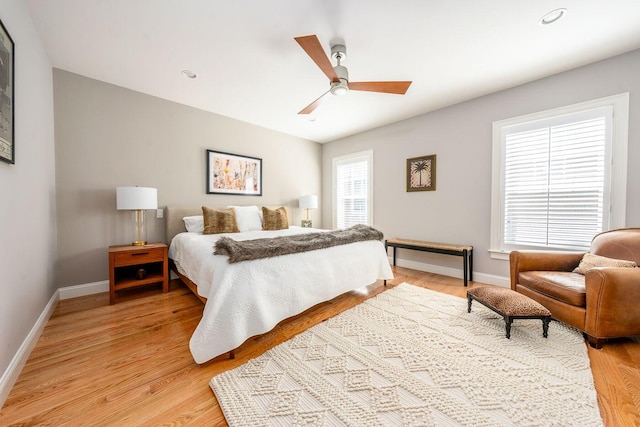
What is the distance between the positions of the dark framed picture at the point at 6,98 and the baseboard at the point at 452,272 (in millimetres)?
4488

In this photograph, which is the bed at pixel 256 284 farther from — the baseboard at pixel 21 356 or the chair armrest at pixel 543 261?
the chair armrest at pixel 543 261

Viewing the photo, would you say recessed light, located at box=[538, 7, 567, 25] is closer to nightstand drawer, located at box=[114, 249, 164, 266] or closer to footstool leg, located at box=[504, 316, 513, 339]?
footstool leg, located at box=[504, 316, 513, 339]

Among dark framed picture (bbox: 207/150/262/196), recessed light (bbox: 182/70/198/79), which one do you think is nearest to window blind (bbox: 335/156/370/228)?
dark framed picture (bbox: 207/150/262/196)

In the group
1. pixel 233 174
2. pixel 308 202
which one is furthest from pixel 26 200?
pixel 308 202

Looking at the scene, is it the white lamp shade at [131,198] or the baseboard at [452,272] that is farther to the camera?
the baseboard at [452,272]

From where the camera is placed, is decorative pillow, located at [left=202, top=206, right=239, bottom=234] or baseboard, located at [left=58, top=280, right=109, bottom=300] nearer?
baseboard, located at [left=58, top=280, right=109, bottom=300]

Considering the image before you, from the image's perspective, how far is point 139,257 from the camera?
2709mm

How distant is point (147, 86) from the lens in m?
2.93

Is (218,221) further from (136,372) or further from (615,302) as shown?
(615,302)

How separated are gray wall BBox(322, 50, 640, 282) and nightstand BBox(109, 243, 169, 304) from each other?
3.50 metres

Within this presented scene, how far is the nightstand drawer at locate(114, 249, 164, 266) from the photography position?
257 cm

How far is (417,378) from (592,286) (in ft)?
5.04

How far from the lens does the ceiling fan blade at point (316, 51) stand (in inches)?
64.7

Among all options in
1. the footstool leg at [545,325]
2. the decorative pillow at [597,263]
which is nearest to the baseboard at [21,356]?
the footstool leg at [545,325]
